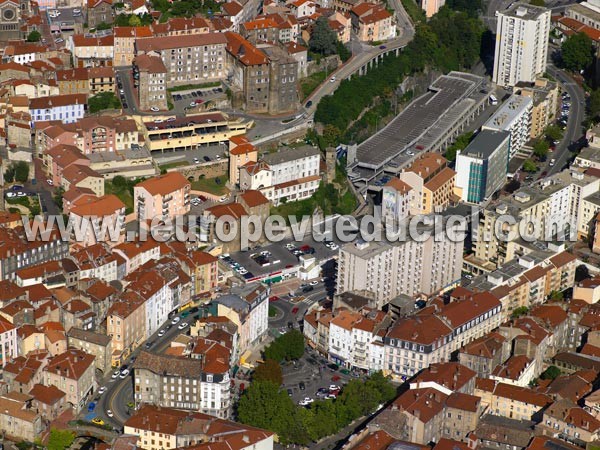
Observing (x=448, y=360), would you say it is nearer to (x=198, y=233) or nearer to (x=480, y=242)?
(x=480, y=242)

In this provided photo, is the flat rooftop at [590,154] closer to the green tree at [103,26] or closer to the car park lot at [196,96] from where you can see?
the car park lot at [196,96]

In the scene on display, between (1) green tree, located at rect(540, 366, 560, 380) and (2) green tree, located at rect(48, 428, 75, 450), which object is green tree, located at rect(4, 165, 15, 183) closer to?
(2) green tree, located at rect(48, 428, 75, 450)

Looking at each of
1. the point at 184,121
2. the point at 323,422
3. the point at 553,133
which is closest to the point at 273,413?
the point at 323,422

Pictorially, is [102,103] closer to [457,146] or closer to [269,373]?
[457,146]

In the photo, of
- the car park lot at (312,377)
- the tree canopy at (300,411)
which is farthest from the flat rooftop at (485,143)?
the tree canopy at (300,411)

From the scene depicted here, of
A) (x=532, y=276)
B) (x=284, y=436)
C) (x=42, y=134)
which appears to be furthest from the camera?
(x=42, y=134)

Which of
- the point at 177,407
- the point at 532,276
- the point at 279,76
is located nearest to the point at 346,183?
the point at 279,76
